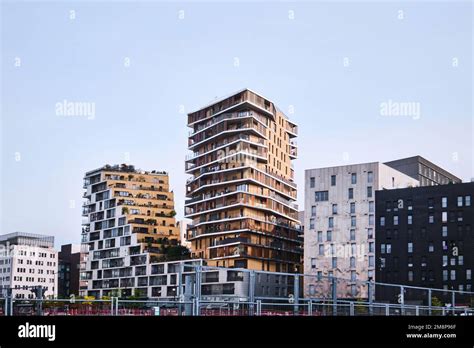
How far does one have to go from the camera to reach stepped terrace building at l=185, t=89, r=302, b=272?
125 m

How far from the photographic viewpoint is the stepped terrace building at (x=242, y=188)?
4934 inches

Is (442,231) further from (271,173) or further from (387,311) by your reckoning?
(387,311)

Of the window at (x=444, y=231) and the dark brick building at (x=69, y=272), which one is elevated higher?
the window at (x=444, y=231)

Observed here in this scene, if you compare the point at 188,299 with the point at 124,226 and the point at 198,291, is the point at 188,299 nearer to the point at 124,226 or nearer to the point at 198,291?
the point at 198,291

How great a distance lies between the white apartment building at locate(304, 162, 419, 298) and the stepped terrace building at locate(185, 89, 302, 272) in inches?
360

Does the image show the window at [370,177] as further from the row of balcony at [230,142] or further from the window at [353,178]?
the row of balcony at [230,142]

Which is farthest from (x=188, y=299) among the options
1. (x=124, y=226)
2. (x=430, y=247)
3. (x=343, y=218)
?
(x=124, y=226)

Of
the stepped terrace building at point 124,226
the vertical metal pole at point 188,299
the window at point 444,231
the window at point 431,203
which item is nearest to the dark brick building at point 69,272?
the stepped terrace building at point 124,226

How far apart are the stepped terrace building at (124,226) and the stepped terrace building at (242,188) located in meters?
12.1

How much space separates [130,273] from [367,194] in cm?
4900

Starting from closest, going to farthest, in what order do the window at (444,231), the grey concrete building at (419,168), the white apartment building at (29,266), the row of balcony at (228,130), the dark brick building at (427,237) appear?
the dark brick building at (427,237), the window at (444,231), the row of balcony at (228,130), the grey concrete building at (419,168), the white apartment building at (29,266)

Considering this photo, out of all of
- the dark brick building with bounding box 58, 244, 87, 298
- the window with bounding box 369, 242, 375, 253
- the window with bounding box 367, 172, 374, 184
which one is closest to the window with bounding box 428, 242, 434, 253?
the window with bounding box 369, 242, 375, 253

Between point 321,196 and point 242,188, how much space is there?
44.6 feet

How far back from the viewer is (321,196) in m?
120
